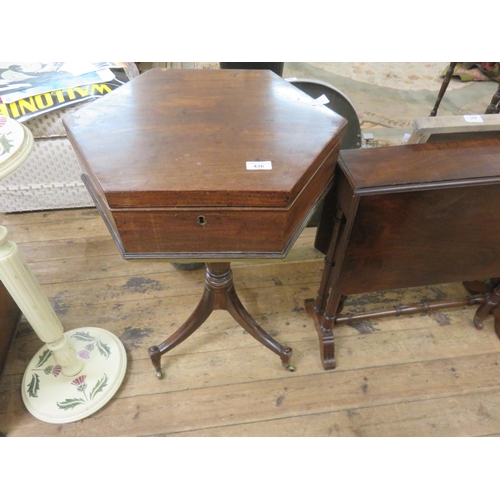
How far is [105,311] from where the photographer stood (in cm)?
151

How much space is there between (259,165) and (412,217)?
0.50 meters

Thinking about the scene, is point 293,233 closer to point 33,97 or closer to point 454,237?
point 454,237

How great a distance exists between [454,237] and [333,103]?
72cm

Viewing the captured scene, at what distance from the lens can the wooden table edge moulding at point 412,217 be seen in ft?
3.12

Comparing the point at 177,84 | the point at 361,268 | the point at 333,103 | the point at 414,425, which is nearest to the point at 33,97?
the point at 177,84

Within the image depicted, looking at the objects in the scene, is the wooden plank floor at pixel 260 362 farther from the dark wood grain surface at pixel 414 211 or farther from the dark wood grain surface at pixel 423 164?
the dark wood grain surface at pixel 423 164

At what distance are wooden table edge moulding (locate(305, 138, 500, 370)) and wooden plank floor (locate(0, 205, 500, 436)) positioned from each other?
309 millimetres

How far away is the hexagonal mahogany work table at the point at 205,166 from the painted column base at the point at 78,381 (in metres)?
0.68

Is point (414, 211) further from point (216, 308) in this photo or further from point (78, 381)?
point (78, 381)

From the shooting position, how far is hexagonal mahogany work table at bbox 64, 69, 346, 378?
72 cm

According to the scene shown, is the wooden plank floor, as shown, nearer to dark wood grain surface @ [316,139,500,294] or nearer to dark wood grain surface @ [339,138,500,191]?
dark wood grain surface @ [316,139,500,294]

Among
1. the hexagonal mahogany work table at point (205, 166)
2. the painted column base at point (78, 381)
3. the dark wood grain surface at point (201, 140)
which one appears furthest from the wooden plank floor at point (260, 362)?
the dark wood grain surface at point (201, 140)

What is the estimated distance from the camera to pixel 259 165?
0.76 m

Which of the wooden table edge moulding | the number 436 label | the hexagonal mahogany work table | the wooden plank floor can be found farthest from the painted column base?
the number 436 label
